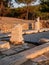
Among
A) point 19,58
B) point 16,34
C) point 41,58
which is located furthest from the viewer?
point 16,34

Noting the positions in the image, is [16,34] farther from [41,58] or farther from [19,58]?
[19,58]

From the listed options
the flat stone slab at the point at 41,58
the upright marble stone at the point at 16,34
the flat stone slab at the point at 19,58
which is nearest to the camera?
the flat stone slab at the point at 19,58

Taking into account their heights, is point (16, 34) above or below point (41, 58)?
above

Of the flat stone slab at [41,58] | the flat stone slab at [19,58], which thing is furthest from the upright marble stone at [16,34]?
the flat stone slab at [41,58]

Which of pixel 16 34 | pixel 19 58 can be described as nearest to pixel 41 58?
pixel 19 58

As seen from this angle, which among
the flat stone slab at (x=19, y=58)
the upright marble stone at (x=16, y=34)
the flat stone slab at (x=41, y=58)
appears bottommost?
the flat stone slab at (x=41, y=58)

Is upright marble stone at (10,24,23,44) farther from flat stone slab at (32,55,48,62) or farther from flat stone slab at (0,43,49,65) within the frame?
flat stone slab at (32,55,48,62)

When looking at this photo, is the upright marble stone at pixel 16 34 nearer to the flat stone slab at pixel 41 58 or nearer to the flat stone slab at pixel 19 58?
the flat stone slab at pixel 19 58

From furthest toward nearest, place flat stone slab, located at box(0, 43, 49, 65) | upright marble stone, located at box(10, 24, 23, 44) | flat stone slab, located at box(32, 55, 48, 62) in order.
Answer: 1. upright marble stone, located at box(10, 24, 23, 44)
2. flat stone slab, located at box(32, 55, 48, 62)
3. flat stone slab, located at box(0, 43, 49, 65)

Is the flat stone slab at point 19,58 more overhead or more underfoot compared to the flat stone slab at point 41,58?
more overhead

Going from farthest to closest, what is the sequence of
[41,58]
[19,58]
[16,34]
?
[16,34] → [41,58] → [19,58]

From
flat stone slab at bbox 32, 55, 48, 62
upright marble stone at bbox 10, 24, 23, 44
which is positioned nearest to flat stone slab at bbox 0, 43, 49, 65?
flat stone slab at bbox 32, 55, 48, 62

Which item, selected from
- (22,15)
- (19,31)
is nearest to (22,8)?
(22,15)

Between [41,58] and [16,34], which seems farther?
[16,34]
